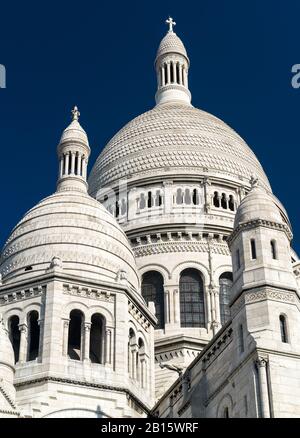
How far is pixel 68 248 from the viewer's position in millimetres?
36000

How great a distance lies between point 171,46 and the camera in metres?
58.2

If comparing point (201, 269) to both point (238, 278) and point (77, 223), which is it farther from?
point (238, 278)

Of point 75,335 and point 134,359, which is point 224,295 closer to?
point 134,359

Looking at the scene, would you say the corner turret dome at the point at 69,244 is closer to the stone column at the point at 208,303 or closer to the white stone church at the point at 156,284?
the white stone church at the point at 156,284

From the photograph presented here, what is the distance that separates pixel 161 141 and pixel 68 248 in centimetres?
1546

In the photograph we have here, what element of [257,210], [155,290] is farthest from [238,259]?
[155,290]

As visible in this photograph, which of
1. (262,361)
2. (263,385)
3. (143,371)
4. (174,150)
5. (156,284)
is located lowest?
(263,385)

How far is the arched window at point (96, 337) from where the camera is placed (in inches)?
1341

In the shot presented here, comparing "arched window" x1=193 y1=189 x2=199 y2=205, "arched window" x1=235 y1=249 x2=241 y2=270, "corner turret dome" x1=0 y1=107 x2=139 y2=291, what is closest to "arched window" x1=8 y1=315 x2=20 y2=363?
"corner turret dome" x1=0 y1=107 x2=139 y2=291

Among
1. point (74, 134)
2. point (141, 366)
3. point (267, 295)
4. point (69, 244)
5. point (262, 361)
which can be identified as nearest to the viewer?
point (262, 361)

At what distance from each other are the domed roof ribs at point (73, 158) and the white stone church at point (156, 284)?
0.07 metres

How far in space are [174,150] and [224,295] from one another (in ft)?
29.9
